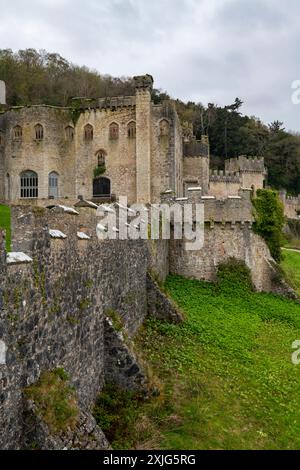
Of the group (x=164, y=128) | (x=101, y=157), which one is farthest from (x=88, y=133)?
(x=164, y=128)

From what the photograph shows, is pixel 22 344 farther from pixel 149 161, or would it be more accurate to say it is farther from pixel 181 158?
pixel 181 158

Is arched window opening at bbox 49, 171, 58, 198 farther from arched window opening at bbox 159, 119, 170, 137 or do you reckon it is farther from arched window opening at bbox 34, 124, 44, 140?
arched window opening at bbox 159, 119, 170, 137

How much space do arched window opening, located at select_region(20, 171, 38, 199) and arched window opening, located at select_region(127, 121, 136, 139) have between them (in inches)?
364

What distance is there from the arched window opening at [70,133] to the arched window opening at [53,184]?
11.1ft

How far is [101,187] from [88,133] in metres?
4.97

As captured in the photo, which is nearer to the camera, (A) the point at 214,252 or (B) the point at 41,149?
(A) the point at 214,252

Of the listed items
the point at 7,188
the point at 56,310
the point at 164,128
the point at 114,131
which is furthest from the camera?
the point at 7,188

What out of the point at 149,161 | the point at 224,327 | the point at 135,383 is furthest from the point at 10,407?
the point at 149,161

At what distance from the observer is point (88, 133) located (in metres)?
41.2

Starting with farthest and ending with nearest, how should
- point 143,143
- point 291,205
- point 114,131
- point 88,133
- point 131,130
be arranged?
1. point 291,205
2. point 88,133
3. point 114,131
4. point 131,130
5. point 143,143

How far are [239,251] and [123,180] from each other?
21.0m

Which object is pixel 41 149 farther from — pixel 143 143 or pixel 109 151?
pixel 143 143

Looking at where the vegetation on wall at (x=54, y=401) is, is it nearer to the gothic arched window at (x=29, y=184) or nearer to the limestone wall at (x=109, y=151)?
the limestone wall at (x=109, y=151)

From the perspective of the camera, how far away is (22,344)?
5.88 metres
